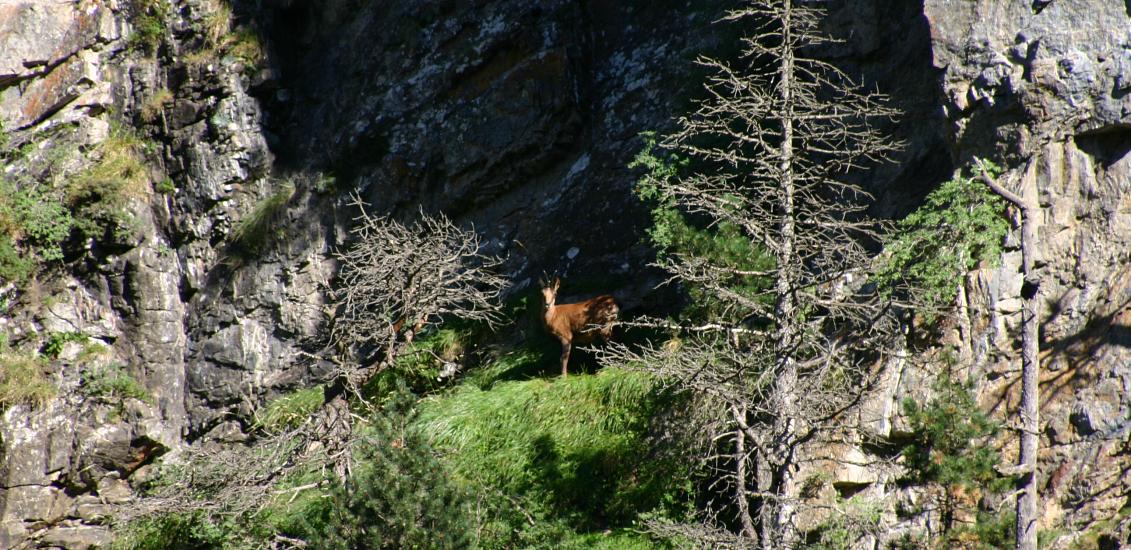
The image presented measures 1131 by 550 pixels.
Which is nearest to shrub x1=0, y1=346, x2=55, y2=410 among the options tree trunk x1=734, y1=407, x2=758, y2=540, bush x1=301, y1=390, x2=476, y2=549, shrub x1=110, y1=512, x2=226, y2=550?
shrub x1=110, y1=512, x2=226, y2=550

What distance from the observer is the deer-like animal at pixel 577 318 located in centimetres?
842

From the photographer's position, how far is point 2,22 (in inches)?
522

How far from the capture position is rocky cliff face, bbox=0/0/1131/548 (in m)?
10.7

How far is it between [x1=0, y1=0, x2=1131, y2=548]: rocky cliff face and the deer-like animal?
3.34ft

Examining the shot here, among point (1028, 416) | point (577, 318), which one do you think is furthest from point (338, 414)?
point (1028, 416)

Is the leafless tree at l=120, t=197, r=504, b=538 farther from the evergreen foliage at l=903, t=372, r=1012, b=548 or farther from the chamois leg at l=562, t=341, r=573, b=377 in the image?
the evergreen foliage at l=903, t=372, r=1012, b=548

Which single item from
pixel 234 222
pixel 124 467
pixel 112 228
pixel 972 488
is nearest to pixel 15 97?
pixel 112 228

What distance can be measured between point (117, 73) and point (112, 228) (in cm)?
245

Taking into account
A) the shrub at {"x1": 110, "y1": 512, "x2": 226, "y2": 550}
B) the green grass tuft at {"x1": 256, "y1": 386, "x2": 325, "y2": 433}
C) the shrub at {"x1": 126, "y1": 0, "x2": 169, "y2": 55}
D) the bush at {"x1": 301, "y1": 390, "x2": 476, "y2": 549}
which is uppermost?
the shrub at {"x1": 126, "y1": 0, "x2": 169, "y2": 55}

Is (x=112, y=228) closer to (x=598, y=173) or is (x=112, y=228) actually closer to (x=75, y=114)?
(x=75, y=114)

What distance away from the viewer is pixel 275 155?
12578mm

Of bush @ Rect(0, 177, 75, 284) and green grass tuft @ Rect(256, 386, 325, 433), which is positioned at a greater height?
bush @ Rect(0, 177, 75, 284)

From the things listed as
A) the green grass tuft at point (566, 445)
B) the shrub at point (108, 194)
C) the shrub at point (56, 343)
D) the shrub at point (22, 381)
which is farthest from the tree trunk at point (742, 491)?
the shrub at point (56, 343)

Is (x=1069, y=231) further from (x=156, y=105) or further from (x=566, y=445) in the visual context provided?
(x=156, y=105)
